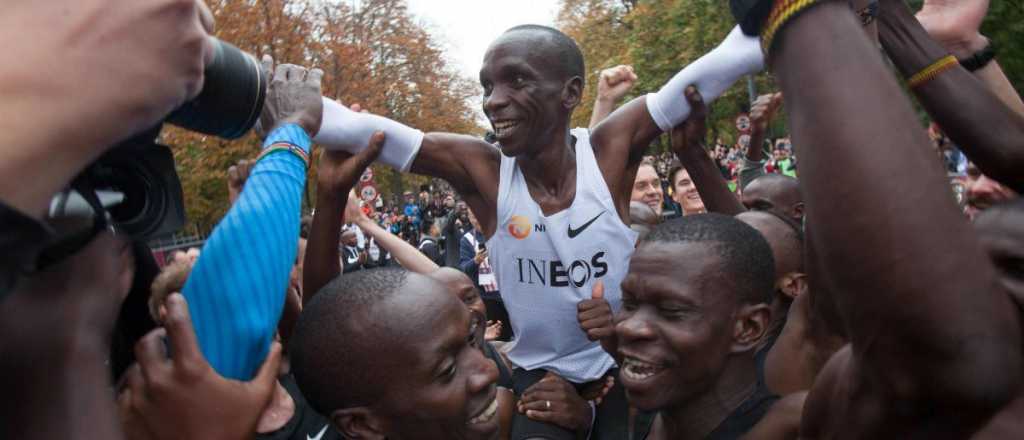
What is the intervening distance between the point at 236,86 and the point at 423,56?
35.7m

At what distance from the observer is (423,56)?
119 feet

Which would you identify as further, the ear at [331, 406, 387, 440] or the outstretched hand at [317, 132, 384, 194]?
the outstretched hand at [317, 132, 384, 194]

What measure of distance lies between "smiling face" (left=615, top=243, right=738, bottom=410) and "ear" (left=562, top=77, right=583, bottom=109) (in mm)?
1171

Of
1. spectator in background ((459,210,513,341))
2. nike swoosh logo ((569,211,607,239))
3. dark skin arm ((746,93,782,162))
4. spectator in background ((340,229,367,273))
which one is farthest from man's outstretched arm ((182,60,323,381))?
spectator in background ((340,229,367,273))

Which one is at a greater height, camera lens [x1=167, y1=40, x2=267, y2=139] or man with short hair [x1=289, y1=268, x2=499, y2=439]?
camera lens [x1=167, y1=40, x2=267, y2=139]

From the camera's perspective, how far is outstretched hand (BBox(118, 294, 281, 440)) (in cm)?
142

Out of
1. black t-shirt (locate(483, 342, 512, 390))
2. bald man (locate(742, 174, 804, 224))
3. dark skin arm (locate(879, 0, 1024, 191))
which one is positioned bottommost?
black t-shirt (locate(483, 342, 512, 390))

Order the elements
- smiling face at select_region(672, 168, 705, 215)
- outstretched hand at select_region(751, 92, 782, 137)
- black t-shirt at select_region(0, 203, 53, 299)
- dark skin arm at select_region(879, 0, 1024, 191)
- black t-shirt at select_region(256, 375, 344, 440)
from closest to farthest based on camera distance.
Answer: black t-shirt at select_region(0, 203, 53, 299), dark skin arm at select_region(879, 0, 1024, 191), black t-shirt at select_region(256, 375, 344, 440), outstretched hand at select_region(751, 92, 782, 137), smiling face at select_region(672, 168, 705, 215)

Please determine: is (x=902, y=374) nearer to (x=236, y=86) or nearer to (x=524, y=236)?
(x=236, y=86)

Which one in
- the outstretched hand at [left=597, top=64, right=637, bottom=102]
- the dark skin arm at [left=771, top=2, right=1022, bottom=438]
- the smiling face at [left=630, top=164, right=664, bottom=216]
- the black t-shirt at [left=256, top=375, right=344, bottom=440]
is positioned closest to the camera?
the dark skin arm at [left=771, top=2, right=1022, bottom=438]

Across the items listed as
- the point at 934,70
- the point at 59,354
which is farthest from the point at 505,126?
the point at 59,354

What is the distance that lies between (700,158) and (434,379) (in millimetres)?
1726

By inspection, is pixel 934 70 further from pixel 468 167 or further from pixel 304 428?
pixel 304 428

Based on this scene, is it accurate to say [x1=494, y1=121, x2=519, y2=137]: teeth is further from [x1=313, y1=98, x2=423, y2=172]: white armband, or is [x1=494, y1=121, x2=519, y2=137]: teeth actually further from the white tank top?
[x1=313, y1=98, x2=423, y2=172]: white armband
